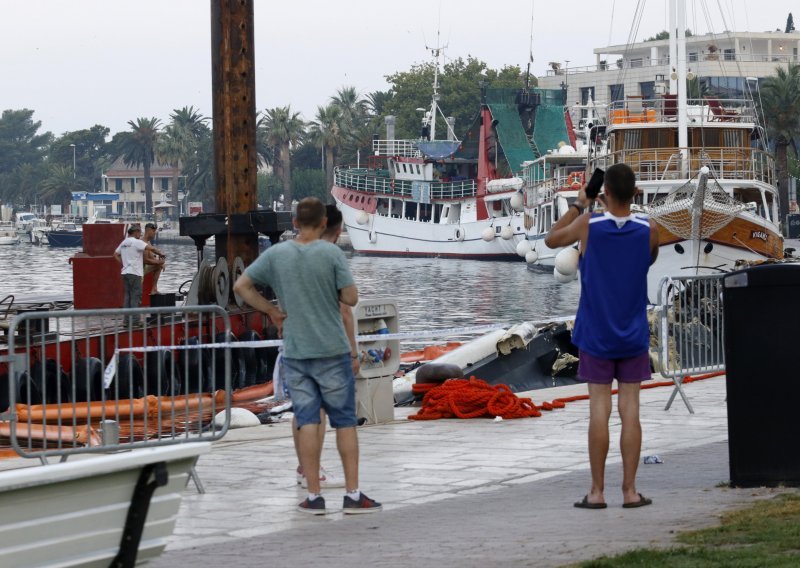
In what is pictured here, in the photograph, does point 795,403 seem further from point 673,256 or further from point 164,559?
point 673,256

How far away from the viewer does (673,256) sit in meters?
45.2

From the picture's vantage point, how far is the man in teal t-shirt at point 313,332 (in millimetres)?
8195

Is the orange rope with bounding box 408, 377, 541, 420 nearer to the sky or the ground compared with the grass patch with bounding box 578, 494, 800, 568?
nearer to the ground

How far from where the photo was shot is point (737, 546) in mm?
6414

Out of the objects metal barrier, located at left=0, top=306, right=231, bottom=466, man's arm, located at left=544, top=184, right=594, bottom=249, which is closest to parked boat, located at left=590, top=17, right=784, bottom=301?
metal barrier, located at left=0, top=306, right=231, bottom=466

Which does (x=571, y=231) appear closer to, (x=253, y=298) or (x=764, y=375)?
(x=764, y=375)

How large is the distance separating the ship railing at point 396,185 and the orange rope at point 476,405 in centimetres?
7849

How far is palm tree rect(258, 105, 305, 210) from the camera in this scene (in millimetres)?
131000

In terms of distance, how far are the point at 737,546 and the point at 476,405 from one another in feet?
21.3

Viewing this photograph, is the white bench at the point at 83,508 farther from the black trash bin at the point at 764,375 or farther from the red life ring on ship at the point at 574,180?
the red life ring on ship at the point at 574,180

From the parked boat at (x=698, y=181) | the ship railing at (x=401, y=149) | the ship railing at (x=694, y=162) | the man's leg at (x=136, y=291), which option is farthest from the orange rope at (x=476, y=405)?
the ship railing at (x=401, y=149)

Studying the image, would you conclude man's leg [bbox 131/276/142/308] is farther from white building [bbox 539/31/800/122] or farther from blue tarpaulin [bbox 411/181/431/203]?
white building [bbox 539/31/800/122]

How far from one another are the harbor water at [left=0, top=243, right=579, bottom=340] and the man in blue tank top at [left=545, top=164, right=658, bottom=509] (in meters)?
24.5

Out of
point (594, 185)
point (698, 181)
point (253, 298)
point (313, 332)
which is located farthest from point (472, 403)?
point (698, 181)
